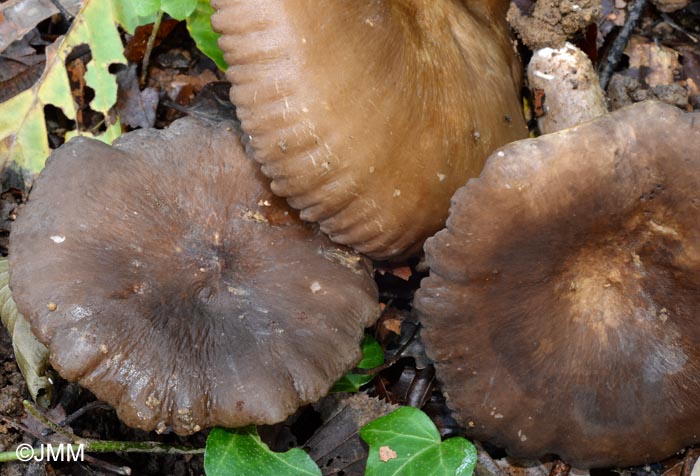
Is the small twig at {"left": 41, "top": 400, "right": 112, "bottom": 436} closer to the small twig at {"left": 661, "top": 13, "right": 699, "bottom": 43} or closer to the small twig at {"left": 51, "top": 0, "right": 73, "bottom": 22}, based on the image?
the small twig at {"left": 51, "top": 0, "right": 73, "bottom": 22}

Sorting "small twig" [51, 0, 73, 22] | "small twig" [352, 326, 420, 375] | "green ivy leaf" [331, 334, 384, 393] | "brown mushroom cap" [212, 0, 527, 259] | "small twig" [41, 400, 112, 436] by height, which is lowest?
"small twig" [352, 326, 420, 375]

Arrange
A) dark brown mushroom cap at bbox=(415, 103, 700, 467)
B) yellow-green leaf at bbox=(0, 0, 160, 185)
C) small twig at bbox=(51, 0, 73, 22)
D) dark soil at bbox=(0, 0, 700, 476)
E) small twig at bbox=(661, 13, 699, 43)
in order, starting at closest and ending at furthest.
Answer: dark brown mushroom cap at bbox=(415, 103, 700, 467) → dark soil at bbox=(0, 0, 700, 476) → yellow-green leaf at bbox=(0, 0, 160, 185) → small twig at bbox=(51, 0, 73, 22) → small twig at bbox=(661, 13, 699, 43)

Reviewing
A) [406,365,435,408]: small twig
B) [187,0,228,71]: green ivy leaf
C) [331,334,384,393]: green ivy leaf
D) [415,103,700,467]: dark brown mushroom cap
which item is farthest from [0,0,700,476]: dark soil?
[415,103,700,467]: dark brown mushroom cap

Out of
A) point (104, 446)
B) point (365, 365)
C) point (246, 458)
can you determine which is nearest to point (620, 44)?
point (365, 365)

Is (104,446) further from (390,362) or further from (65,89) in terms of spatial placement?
(65,89)

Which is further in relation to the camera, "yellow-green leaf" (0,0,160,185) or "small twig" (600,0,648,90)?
"small twig" (600,0,648,90)

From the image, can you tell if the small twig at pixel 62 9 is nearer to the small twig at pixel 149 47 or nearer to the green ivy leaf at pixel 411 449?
the small twig at pixel 149 47
